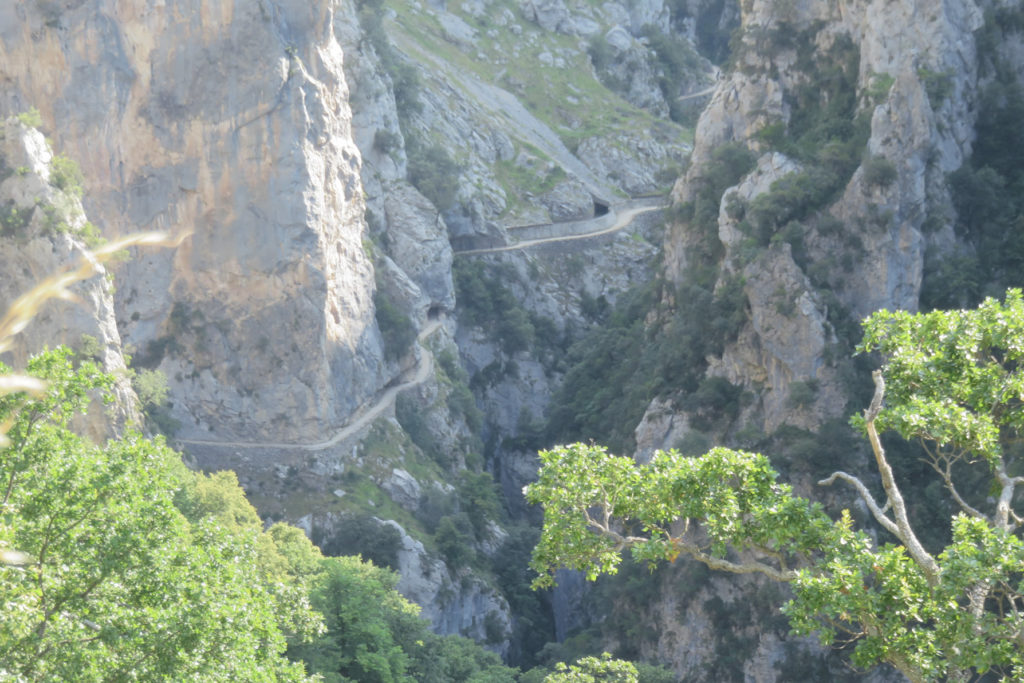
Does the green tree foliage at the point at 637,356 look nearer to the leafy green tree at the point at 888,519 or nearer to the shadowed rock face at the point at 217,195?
the shadowed rock face at the point at 217,195

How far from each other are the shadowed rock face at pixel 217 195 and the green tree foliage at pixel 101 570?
126 feet

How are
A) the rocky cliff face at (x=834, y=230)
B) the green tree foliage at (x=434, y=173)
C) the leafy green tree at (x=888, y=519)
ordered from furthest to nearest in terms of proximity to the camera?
the green tree foliage at (x=434, y=173) < the rocky cliff face at (x=834, y=230) < the leafy green tree at (x=888, y=519)

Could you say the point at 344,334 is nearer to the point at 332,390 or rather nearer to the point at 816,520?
the point at 332,390

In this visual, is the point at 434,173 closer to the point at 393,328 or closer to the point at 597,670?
the point at 393,328

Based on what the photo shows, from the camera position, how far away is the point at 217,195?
5588 centimetres

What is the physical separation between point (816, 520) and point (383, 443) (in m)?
46.7

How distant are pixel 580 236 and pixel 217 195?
33.4 metres

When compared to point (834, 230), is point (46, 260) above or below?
below

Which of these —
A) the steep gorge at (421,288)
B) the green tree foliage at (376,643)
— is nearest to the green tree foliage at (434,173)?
the steep gorge at (421,288)

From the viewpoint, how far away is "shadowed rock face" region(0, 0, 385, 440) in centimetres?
5369

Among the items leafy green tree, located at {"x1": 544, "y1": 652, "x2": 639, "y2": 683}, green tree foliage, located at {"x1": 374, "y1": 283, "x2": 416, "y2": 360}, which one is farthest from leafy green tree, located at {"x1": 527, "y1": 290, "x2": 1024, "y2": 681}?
green tree foliage, located at {"x1": 374, "y1": 283, "x2": 416, "y2": 360}

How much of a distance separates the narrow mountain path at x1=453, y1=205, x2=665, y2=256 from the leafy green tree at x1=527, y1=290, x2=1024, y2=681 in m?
63.1

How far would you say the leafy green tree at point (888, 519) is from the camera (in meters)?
12.2

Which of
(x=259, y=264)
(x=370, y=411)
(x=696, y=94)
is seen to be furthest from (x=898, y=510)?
(x=696, y=94)
